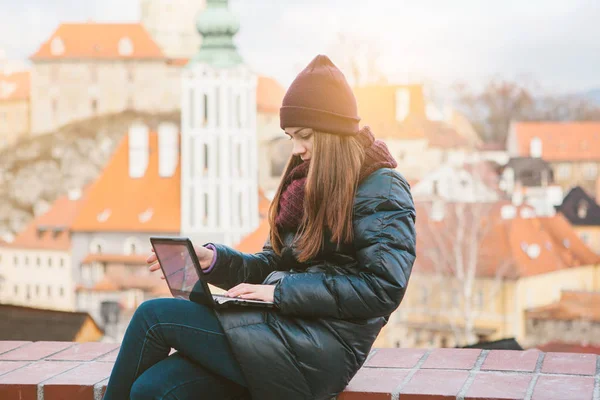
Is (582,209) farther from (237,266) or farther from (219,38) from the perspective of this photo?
(237,266)

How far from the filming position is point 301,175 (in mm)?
1484

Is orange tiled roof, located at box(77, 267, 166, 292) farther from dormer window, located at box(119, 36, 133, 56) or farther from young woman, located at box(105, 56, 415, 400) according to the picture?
young woman, located at box(105, 56, 415, 400)

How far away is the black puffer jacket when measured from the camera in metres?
1.33

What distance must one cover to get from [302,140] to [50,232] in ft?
125

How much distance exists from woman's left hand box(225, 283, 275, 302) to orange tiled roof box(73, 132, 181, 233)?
3709 centimetres

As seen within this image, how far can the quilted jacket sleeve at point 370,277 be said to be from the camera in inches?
52.4

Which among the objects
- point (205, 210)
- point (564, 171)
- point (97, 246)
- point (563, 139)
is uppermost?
point (563, 139)

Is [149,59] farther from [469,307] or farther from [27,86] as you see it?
[469,307]

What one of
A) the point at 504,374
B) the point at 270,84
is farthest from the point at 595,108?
the point at 504,374

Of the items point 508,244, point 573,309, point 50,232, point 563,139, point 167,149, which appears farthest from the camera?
point 167,149

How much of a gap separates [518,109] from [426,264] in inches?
571

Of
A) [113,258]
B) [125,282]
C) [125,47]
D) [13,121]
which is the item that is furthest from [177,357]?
[125,47]

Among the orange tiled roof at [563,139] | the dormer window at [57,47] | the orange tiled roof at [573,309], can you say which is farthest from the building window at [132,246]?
the orange tiled roof at [573,309]

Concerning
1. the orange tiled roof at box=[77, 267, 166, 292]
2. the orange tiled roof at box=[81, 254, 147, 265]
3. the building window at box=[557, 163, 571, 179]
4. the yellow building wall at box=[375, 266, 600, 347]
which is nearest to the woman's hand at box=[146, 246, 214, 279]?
the yellow building wall at box=[375, 266, 600, 347]
